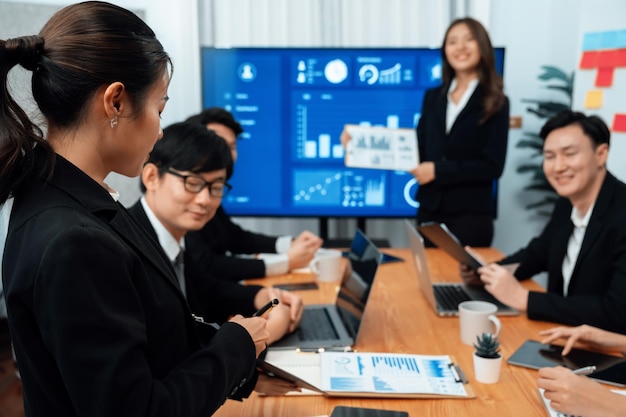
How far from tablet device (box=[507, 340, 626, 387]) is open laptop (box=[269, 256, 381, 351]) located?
0.39 metres

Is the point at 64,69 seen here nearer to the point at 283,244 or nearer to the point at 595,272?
Answer: the point at 595,272

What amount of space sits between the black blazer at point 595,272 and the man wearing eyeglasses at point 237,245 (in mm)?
844

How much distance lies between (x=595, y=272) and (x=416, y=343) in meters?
0.66

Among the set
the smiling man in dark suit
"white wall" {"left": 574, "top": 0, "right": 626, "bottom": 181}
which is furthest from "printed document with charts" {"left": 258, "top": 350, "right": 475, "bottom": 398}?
"white wall" {"left": 574, "top": 0, "right": 626, "bottom": 181}

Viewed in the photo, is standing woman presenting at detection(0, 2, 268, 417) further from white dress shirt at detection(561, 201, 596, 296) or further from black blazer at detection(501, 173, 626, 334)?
white dress shirt at detection(561, 201, 596, 296)

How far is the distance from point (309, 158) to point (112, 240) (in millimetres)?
2934

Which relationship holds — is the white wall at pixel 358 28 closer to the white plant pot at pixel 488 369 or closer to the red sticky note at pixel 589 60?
the red sticky note at pixel 589 60

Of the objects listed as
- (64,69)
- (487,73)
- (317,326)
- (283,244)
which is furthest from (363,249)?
(487,73)

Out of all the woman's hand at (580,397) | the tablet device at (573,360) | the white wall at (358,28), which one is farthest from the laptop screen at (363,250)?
the white wall at (358,28)

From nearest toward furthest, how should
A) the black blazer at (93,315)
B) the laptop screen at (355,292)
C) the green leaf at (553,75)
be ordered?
the black blazer at (93,315) → the laptop screen at (355,292) → the green leaf at (553,75)

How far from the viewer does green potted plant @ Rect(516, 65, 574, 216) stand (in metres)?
3.85

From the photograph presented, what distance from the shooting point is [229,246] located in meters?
2.72

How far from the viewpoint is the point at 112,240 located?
0.79 m

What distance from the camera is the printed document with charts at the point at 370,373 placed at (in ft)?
4.18
